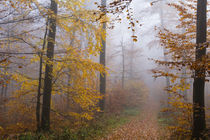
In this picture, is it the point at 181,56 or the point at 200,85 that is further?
the point at 200,85

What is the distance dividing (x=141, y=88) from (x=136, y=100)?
1.94 m

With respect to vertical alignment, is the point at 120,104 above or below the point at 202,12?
below

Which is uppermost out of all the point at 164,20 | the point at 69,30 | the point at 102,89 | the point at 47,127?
the point at 164,20

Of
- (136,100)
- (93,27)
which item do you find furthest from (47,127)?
(136,100)

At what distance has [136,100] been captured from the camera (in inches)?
681

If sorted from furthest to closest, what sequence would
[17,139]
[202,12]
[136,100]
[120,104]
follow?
[136,100] < [120,104] < [17,139] < [202,12]

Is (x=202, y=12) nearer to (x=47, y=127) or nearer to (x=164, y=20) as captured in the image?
(x=47, y=127)

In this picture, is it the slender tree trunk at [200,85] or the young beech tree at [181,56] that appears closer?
the slender tree trunk at [200,85]

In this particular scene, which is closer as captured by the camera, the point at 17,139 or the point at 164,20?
the point at 17,139

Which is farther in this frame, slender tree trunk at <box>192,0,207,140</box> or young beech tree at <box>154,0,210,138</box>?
young beech tree at <box>154,0,210,138</box>

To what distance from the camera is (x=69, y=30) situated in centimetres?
669

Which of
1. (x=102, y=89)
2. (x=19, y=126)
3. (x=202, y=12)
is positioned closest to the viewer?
(x=202, y=12)

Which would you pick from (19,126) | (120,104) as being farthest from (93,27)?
(120,104)

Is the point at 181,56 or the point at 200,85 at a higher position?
the point at 181,56
